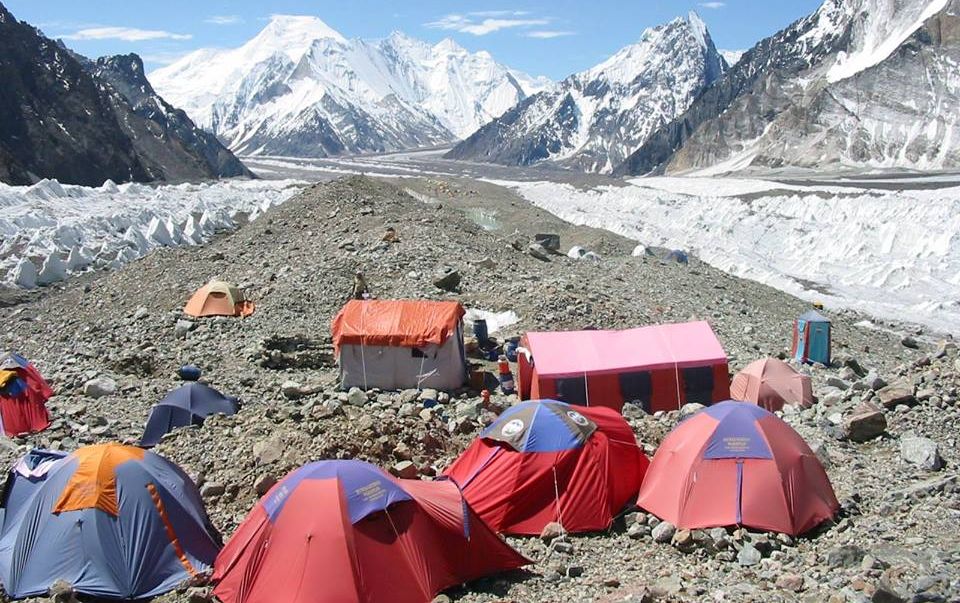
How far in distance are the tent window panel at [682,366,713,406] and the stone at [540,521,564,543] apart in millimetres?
5728

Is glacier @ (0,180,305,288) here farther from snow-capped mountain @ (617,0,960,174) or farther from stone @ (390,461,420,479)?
snow-capped mountain @ (617,0,960,174)

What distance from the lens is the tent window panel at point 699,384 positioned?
15.4 m

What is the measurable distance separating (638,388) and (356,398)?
4475 millimetres

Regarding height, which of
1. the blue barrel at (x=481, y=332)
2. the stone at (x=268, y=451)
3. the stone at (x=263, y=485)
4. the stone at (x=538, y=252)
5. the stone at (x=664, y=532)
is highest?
the stone at (x=538, y=252)

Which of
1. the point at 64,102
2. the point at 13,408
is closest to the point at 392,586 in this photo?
the point at 13,408

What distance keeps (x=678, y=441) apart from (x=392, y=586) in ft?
12.6

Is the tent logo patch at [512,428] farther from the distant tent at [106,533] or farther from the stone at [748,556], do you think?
the distant tent at [106,533]

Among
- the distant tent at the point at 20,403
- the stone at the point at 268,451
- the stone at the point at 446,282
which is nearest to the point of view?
the stone at the point at 268,451

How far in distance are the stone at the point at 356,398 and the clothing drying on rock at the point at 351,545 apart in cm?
594

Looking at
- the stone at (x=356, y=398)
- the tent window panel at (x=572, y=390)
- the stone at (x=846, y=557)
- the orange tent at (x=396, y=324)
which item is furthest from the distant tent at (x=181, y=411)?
the stone at (x=846, y=557)

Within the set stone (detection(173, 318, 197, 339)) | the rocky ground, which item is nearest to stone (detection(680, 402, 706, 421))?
the rocky ground

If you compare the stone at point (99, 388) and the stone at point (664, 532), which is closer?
the stone at point (664, 532)

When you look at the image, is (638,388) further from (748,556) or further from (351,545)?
(351,545)

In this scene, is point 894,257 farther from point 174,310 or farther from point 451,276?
point 174,310
